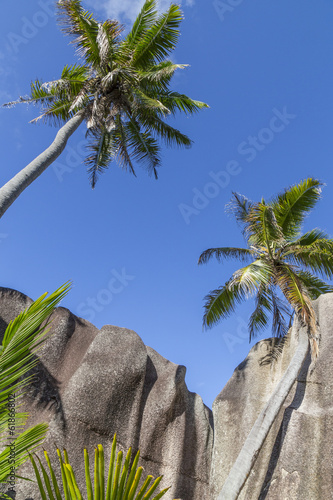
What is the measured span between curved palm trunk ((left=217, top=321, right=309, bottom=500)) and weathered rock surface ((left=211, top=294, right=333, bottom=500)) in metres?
0.83

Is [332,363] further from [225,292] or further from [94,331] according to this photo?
[94,331]

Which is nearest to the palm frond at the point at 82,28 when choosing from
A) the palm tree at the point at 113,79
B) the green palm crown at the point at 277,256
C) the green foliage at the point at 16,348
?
the palm tree at the point at 113,79

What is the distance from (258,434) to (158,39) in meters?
12.1

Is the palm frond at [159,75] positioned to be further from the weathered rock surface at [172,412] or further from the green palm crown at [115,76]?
the weathered rock surface at [172,412]

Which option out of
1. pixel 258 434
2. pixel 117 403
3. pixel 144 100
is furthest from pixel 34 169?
pixel 258 434

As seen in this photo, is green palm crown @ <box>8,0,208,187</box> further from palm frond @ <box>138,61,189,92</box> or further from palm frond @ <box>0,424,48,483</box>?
palm frond @ <box>0,424,48,483</box>

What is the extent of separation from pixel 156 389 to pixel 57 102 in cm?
982

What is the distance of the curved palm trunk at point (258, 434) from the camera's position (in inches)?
360

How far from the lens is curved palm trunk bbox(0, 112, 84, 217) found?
881 centimetres

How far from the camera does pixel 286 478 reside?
9.93m

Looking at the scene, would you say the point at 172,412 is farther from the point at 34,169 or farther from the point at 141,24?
the point at 141,24

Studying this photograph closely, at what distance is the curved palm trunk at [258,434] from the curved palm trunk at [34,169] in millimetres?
7726

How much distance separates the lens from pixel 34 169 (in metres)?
9.90

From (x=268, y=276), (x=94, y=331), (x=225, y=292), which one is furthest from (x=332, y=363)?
(x=94, y=331)
